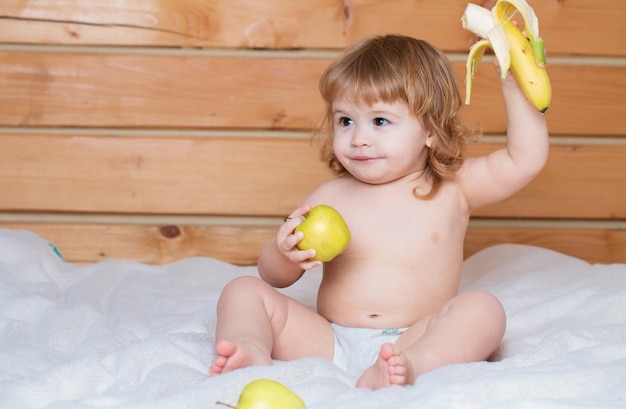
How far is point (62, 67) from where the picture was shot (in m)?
2.06

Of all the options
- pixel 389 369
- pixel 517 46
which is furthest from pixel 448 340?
pixel 517 46

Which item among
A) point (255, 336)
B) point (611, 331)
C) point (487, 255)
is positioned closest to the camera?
point (255, 336)

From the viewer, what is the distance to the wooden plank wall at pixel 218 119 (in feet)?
6.74

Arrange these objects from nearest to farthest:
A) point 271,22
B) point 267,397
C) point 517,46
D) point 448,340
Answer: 1. point 267,397
2. point 448,340
3. point 517,46
4. point 271,22

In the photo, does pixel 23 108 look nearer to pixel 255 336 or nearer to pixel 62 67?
pixel 62 67

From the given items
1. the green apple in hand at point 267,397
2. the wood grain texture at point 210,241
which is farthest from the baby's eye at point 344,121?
the wood grain texture at point 210,241

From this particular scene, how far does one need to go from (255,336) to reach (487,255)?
34.7 inches

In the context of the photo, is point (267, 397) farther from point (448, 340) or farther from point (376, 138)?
point (376, 138)

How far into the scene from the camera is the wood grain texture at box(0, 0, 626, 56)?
2.05m

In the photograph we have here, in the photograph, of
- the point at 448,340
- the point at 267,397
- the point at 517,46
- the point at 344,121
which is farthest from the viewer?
the point at 344,121

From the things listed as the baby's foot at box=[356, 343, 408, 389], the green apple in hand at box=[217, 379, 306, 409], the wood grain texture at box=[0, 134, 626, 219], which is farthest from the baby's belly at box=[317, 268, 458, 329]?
the wood grain texture at box=[0, 134, 626, 219]

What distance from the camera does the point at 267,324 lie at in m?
1.32

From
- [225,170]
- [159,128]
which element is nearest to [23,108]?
[159,128]

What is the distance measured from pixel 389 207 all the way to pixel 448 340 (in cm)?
31
